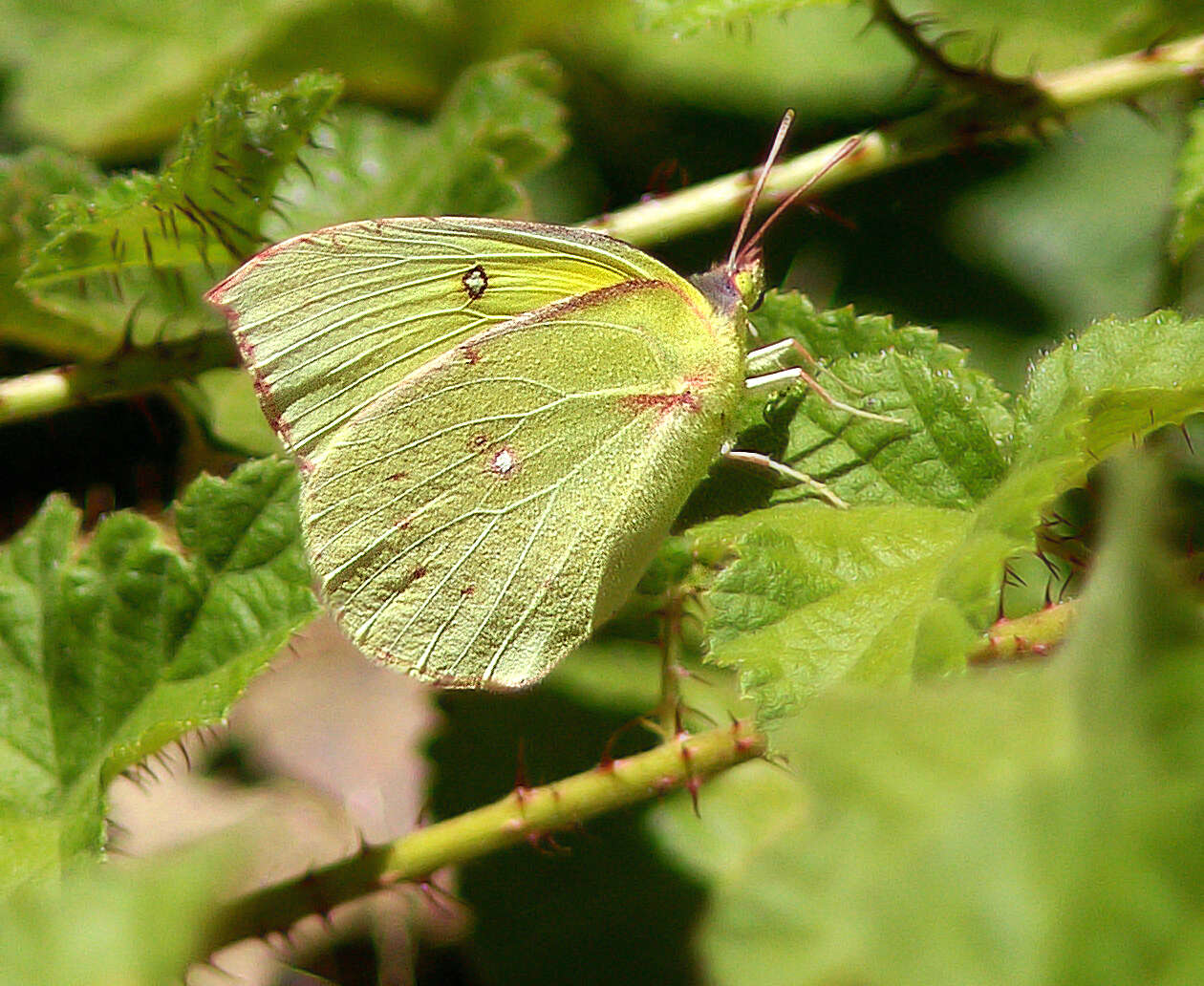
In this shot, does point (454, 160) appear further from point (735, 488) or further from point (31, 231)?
point (735, 488)

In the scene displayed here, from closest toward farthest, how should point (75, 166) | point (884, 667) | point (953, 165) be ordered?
point (884, 667), point (75, 166), point (953, 165)

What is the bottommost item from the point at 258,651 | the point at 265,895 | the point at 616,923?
the point at 616,923

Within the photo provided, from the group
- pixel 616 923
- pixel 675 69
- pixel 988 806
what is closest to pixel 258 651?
pixel 616 923

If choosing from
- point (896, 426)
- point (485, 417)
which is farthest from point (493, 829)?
point (896, 426)

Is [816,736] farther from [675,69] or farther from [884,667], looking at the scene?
[675,69]

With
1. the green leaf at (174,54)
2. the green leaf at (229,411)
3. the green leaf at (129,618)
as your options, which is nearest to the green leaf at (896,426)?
the green leaf at (129,618)

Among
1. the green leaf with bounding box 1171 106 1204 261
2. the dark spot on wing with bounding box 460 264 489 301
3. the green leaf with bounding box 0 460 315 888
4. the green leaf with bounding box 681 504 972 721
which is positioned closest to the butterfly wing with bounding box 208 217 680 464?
the dark spot on wing with bounding box 460 264 489 301
